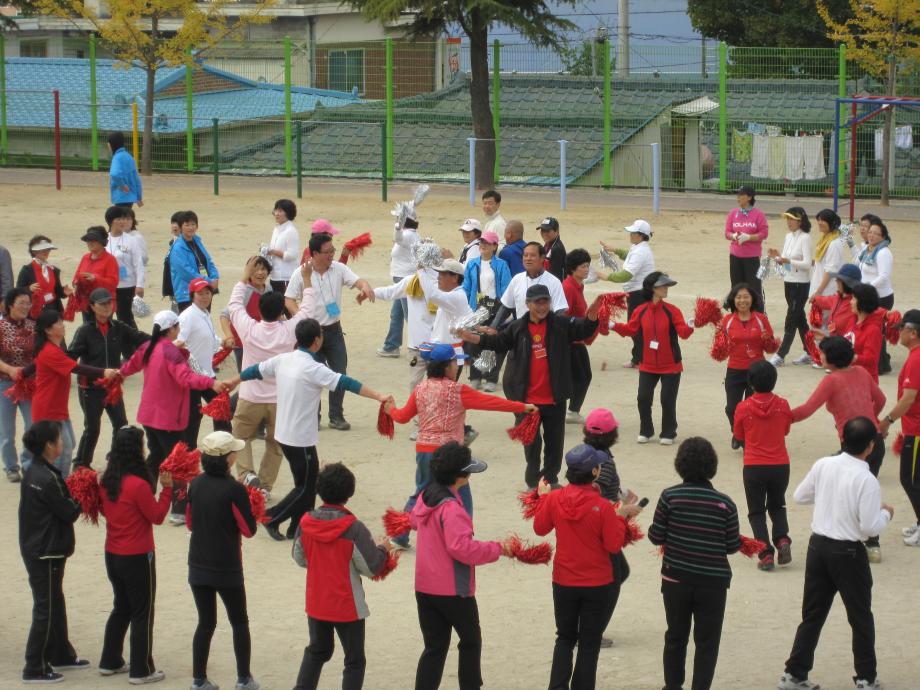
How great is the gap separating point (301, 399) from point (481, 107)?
64.8ft

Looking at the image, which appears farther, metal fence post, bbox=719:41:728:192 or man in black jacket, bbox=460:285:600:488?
metal fence post, bbox=719:41:728:192

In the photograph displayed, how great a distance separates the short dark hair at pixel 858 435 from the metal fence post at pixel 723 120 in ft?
67.6

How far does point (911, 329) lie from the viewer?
8.78m

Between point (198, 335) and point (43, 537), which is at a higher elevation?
point (198, 335)

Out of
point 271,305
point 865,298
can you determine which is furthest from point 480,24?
point 865,298

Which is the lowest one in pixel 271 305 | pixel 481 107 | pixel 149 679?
pixel 149 679

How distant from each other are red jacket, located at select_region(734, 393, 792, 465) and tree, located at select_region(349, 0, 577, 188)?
1919 cm

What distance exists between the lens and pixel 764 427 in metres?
8.45

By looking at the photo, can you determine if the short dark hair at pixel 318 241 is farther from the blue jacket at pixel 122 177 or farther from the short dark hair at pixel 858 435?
the blue jacket at pixel 122 177

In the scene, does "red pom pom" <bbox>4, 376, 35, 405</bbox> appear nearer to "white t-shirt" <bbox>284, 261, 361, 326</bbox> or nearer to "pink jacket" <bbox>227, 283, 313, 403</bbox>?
"pink jacket" <bbox>227, 283, 313, 403</bbox>

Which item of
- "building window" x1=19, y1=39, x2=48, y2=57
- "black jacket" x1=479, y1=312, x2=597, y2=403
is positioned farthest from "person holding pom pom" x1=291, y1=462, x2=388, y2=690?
"building window" x1=19, y1=39, x2=48, y2=57

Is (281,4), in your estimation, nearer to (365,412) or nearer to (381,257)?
(381,257)

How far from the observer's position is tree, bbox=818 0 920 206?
24797mm

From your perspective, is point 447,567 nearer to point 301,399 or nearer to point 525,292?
point 301,399
